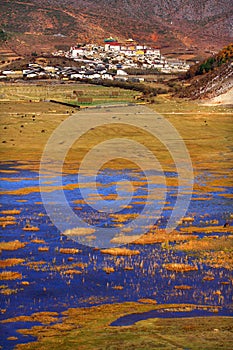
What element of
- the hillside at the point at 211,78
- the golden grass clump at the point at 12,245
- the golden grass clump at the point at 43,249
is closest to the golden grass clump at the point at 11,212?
the golden grass clump at the point at 12,245

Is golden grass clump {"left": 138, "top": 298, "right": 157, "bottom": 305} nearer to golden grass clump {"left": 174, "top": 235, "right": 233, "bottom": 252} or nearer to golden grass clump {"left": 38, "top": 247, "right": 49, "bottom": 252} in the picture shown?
golden grass clump {"left": 174, "top": 235, "right": 233, "bottom": 252}

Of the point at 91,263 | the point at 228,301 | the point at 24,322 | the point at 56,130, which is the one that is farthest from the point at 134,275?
the point at 56,130

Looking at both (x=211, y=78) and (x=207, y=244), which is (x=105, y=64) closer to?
(x=211, y=78)

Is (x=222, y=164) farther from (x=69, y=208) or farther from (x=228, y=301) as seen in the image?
(x=228, y=301)

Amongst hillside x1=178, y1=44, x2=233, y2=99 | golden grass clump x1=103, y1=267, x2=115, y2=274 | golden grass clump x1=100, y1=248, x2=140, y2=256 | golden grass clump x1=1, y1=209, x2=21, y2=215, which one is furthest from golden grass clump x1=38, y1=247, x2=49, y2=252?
hillside x1=178, y1=44, x2=233, y2=99

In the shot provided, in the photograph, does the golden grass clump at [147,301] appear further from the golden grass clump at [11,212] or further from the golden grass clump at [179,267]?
the golden grass clump at [11,212]

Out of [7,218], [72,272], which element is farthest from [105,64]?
[72,272]
